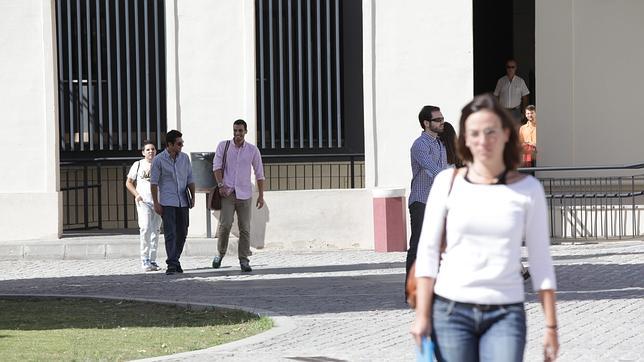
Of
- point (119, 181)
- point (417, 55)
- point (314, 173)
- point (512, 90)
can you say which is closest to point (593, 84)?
point (512, 90)

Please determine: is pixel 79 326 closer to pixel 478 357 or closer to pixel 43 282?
pixel 43 282

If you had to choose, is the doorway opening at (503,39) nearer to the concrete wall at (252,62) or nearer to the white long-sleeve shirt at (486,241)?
the concrete wall at (252,62)

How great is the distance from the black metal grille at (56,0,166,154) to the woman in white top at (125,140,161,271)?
2971 millimetres

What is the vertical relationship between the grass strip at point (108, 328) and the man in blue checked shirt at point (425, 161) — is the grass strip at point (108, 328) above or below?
below

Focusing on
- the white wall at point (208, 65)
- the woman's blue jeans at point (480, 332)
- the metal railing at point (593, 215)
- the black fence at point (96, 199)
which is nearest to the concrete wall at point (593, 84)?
the metal railing at point (593, 215)

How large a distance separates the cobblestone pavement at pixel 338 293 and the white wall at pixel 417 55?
2336 millimetres

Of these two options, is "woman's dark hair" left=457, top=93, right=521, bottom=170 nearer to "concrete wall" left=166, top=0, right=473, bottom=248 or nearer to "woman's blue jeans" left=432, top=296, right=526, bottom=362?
"woman's blue jeans" left=432, top=296, right=526, bottom=362

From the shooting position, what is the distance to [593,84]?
21.9m

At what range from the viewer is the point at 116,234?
2069 centimetres

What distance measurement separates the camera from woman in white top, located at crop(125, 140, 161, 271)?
17641 mm

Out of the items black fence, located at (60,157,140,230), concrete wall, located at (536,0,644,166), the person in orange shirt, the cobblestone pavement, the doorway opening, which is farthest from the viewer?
the doorway opening

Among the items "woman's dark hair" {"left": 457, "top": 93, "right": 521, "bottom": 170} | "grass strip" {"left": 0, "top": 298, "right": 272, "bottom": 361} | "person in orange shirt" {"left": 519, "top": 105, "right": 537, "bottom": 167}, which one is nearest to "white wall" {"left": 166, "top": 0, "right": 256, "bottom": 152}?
"person in orange shirt" {"left": 519, "top": 105, "right": 537, "bottom": 167}

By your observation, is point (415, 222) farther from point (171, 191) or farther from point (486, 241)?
point (486, 241)

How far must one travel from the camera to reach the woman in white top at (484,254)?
5.72 meters
